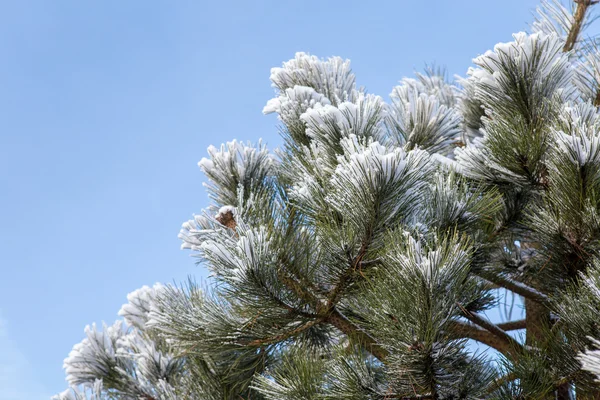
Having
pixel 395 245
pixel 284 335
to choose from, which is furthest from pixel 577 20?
pixel 284 335

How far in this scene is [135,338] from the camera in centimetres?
290

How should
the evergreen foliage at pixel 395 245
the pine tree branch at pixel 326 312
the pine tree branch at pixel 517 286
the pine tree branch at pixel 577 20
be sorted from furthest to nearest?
the pine tree branch at pixel 577 20 → the pine tree branch at pixel 517 286 → the pine tree branch at pixel 326 312 → the evergreen foliage at pixel 395 245

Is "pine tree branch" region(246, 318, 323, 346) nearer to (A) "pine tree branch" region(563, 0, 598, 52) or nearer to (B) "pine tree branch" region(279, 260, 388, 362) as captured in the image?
(B) "pine tree branch" region(279, 260, 388, 362)

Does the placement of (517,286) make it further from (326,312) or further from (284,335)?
(284,335)

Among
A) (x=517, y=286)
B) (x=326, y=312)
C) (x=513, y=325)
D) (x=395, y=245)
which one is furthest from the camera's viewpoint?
(x=513, y=325)

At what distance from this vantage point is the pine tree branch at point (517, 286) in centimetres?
251

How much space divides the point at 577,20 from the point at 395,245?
2.13 metres

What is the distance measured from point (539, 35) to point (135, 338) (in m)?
2.09

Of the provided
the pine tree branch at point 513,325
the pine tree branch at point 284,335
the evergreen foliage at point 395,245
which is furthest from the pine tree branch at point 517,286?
the pine tree branch at point 284,335

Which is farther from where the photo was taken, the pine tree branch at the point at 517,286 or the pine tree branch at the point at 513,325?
the pine tree branch at the point at 513,325

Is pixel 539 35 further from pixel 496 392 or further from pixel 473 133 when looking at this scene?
pixel 496 392

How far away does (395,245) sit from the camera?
1784 mm

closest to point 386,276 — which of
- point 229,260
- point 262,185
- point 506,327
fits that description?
point 229,260

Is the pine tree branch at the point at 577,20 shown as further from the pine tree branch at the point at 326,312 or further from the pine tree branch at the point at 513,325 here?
the pine tree branch at the point at 326,312
